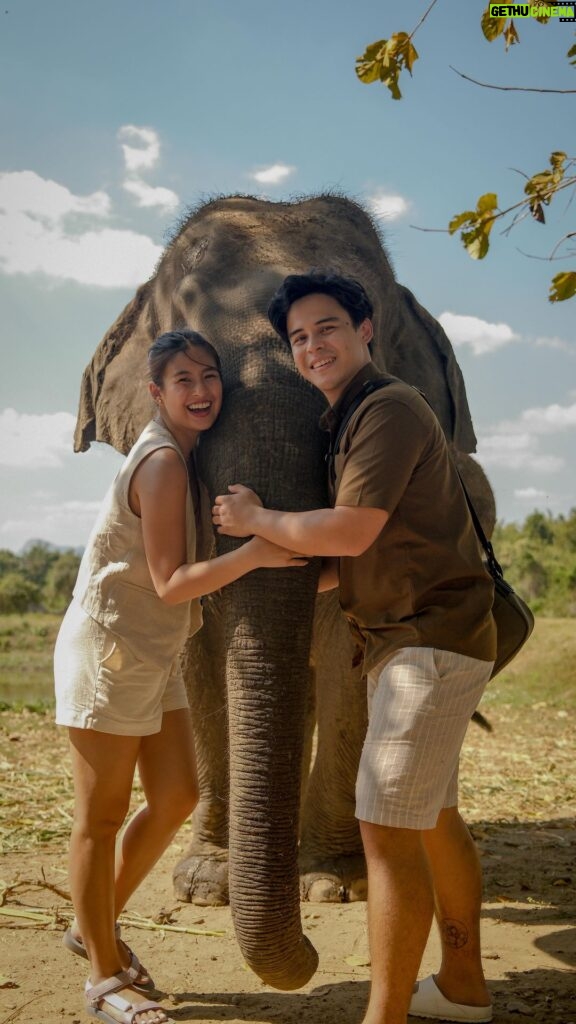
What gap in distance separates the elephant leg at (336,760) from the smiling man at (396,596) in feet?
6.30

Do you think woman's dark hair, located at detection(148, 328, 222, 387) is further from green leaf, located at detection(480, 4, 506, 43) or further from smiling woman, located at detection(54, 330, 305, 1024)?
green leaf, located at detection(480, 4, 506, 43)

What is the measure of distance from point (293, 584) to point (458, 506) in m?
0.65

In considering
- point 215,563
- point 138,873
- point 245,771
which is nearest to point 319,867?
point 138,873

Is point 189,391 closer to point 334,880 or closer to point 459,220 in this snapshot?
point 459,220

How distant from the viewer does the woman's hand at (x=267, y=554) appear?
10.8 ft

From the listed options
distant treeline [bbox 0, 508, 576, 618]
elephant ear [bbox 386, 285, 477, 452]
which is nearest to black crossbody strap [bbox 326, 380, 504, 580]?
elephant ear [bbox 386, 285, 477, 452]

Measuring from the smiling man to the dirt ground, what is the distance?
3.01 ft

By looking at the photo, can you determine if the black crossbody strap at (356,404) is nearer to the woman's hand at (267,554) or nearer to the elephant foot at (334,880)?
the woman's hand at (267,554)

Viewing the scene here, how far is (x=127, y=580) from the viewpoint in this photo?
347 centimetres

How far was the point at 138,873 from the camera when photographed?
3764 millimetres

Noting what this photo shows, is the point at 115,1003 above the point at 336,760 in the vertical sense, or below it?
below

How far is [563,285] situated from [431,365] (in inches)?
127

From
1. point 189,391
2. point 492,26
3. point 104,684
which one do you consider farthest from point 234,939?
point 492,26

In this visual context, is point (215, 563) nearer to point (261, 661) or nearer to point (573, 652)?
point (261, 661)
